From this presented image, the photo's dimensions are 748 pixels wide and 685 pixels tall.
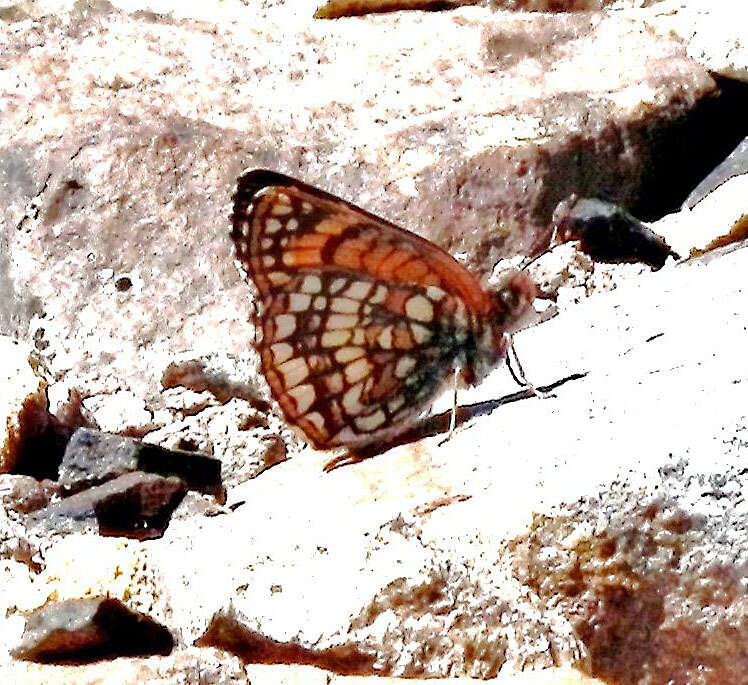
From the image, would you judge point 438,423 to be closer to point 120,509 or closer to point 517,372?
point 517,372

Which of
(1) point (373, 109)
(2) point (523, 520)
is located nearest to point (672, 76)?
(1) point (373, 109)

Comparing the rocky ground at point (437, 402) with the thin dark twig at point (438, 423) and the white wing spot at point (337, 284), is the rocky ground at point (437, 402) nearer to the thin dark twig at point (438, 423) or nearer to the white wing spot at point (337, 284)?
the thin dark twig at point (438, 423)

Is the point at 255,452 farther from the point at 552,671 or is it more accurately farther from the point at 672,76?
the point at 672,76

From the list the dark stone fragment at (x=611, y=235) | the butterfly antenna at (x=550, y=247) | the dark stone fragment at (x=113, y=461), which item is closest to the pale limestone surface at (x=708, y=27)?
the dark stone fragment at (x=611, y=235)

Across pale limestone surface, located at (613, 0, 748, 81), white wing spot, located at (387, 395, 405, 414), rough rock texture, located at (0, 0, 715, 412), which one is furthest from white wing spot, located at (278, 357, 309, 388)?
pale limestone surface, located at (613, 0, 748, 81)

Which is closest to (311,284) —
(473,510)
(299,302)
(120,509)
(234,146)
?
(299,302)

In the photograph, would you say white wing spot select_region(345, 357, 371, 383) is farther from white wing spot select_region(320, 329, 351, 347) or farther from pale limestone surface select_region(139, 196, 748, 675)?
pale limestone surface select_region(139, 196, 748, 675)
